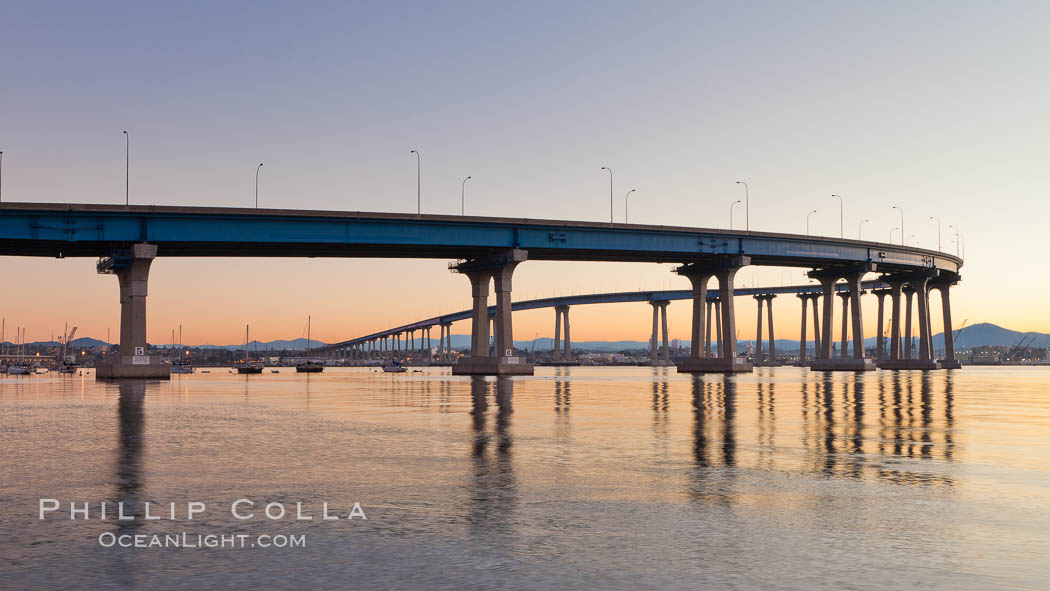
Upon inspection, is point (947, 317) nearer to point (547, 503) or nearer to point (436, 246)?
point (436, 246)

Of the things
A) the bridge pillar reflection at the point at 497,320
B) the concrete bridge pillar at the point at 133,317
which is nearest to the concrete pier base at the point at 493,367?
the bridge pillar reflection at the point at 497,320

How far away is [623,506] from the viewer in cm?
1134

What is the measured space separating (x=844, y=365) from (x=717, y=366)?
3204 centimetres

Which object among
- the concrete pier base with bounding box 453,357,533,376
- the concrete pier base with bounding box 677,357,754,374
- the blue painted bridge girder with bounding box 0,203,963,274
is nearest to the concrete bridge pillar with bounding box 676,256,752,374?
the concrete pier base with bounding box 677,357,754,374

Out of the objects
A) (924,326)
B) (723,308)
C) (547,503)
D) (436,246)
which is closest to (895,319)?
(924,326)

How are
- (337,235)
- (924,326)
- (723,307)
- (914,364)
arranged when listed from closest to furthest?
(337,235)
(723,307)
(914,364)
(924,326)

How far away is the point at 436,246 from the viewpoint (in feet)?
279

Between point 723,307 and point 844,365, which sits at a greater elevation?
point 723,307

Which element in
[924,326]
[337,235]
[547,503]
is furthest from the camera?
[924,326]

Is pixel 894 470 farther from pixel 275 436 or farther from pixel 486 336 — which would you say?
pixel 486 336

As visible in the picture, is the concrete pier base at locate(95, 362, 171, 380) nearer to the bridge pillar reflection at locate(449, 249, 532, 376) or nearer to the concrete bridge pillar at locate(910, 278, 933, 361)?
the bridge pillar reflection at locate(449, 249, 532, 376)

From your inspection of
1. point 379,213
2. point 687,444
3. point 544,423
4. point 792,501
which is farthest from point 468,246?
point 792,501

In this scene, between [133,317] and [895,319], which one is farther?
[895,319]

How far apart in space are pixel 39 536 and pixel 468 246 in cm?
7761
